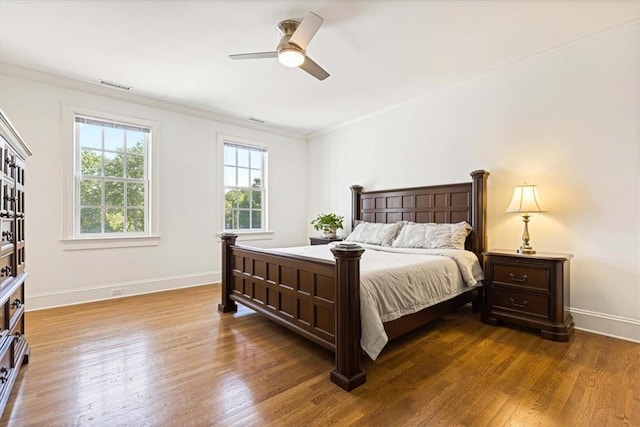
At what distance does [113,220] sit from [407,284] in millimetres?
3989

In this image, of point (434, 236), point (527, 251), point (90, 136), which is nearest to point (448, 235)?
point (434, 236)

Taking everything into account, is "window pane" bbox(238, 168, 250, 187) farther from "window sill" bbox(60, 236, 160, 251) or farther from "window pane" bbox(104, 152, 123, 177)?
"window pane" bbox(104, 152, 123, 177)

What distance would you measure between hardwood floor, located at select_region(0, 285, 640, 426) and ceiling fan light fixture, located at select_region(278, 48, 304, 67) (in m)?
2.38

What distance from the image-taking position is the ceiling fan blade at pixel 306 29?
2211mm

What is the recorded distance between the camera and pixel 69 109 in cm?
376

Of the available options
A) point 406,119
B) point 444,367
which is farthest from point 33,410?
point 406,119

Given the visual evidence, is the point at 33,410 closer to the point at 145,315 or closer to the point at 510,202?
the point at 145,315

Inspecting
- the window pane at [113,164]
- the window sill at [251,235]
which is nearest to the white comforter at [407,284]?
the window sill at [251,235]

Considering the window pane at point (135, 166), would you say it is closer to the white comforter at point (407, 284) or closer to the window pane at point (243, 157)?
the window pane at point (243, 157)

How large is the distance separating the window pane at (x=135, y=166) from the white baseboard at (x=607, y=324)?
18.0 ft

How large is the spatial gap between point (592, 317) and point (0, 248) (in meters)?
4.51

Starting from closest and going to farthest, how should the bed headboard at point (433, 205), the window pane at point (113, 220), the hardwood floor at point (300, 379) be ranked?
1. the hardwood floor at point (300, 379)
2. the bed headboard at point (433, 205)
3. the window pane at point (113, 220)

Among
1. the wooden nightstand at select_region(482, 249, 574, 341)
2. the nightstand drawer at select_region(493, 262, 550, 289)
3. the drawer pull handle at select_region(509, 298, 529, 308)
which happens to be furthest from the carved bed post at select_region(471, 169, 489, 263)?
the drawer pull handle at select_region(509, 298, 529, 308)

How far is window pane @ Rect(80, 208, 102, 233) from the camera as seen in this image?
3.93 meters
